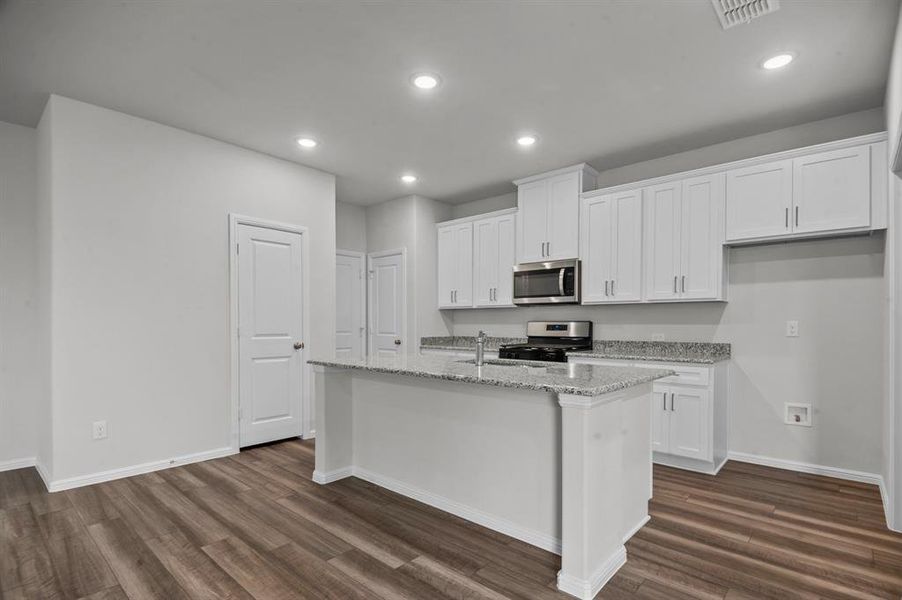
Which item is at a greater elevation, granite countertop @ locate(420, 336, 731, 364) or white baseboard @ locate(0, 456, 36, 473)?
granite countertop @ locate(420, 336, 731, 364)

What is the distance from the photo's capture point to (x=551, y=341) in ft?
16.4

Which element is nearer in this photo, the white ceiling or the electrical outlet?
the white ceiling

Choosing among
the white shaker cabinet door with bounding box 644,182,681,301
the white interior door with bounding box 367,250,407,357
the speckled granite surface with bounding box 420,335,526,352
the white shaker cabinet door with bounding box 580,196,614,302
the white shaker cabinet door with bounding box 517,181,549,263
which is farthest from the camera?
the white interior door with bounding box 367,250,407,357

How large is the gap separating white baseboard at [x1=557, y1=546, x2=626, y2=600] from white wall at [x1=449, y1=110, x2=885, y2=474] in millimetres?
2436

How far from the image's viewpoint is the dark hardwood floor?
201 centimetres

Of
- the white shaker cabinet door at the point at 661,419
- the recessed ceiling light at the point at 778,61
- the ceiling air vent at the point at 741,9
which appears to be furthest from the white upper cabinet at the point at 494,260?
the ceiling air vent at the point at 741,9

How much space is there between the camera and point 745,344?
3875mm

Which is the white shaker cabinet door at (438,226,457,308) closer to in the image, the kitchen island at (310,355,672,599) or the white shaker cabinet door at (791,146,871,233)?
the kitchen island at (310,355,672,599)

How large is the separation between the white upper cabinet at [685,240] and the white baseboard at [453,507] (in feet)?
8.19

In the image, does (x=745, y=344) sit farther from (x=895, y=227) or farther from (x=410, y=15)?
(x=410, y=15)

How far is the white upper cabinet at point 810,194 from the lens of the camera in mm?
3107

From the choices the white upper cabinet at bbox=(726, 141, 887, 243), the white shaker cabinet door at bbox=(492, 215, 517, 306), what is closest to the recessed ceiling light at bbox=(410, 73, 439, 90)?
the white shaker cabinet door at bbox=(492, 215, 517, 306)

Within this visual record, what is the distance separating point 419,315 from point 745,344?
3.39m

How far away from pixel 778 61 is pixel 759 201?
113cm
